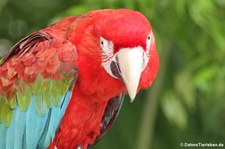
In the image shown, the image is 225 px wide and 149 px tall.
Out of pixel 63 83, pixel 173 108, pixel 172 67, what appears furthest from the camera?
pixel 172 67

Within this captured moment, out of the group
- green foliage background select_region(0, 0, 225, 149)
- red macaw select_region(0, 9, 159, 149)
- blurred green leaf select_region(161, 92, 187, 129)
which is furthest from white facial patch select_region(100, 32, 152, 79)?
blurred green leaf select_region(161, 92, 187, 129)

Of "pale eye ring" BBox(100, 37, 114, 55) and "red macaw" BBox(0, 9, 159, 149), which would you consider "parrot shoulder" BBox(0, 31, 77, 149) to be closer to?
"red macaw" BBox(0, 9, 159, 149)

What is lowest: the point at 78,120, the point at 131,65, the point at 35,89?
the point at 78,120

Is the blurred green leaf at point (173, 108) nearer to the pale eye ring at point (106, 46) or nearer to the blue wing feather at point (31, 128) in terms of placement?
the blue wing feather at point (31, 128)

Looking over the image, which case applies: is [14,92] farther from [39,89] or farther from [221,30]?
[221,30]

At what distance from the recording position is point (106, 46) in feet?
4.95

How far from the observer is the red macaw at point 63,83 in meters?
1.57

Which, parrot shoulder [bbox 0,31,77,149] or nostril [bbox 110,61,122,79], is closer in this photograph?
nostril [bbox 110,61,122,79]

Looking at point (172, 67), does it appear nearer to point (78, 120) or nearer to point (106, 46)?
point (78, 120)

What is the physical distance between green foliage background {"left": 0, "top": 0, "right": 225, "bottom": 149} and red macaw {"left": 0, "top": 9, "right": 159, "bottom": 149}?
45cm

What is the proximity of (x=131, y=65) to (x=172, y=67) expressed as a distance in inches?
43.9

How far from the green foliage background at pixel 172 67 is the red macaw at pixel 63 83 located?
17.5 inches

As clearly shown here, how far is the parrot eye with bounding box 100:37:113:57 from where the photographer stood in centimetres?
149

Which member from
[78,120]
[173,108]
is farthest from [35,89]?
[173,108]
